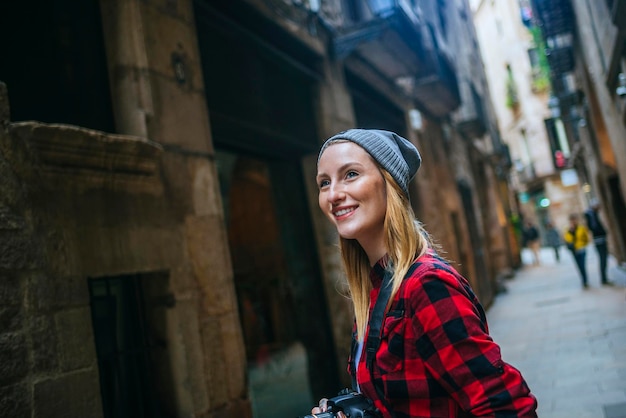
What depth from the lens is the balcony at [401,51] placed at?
7.05 m

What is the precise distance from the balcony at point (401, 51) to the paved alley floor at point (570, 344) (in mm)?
4955

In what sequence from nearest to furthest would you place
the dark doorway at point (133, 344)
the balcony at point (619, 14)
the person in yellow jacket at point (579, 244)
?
the dark doorway at point (133, 344) < the balcony at point (619, 14) < the person in yellow jacket at point (579, 244)

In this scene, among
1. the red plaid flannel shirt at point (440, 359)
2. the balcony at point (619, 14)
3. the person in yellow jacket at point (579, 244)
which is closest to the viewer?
the red plaid flannel shirt at point (440, 359)

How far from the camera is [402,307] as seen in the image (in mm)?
1358

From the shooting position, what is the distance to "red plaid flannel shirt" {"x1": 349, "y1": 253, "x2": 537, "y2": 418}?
1.21 m

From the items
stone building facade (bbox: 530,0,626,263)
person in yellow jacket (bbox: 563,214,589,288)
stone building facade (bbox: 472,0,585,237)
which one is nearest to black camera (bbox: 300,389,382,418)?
stone building facade (bbox: 530,0,626,263)

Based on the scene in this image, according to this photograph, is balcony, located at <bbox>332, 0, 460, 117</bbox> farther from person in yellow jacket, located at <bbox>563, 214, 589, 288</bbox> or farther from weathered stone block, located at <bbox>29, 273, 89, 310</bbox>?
weathered stone block, located at <bbox>29, 273, 89, 310</bbox>

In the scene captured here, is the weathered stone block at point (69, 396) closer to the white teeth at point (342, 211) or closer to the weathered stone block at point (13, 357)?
the weathered stone block at point (13, 357)

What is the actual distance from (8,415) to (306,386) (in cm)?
440

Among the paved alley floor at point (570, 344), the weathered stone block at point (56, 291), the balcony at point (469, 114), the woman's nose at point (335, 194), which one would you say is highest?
the balcony at point (469, 114)

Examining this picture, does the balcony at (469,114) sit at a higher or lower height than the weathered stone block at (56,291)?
higher

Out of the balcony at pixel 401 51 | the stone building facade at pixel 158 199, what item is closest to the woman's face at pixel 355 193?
the stone building facade at pixel 158 199

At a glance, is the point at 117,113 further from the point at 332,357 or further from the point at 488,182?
the point at 488,182

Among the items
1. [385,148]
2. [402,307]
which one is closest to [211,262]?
[385,148]
